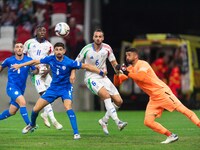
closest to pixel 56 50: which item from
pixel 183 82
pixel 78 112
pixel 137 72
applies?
pixel 137 72

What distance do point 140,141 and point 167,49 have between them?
15.6 m

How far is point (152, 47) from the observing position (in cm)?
3203

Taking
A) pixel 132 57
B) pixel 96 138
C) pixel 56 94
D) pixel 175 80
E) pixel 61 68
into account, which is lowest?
pixel 175 80

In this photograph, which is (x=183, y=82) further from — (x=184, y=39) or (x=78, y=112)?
(x=78, y=112)

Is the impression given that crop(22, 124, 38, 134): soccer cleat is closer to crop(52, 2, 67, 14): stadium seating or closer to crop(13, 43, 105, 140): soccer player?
crop(13, 43, 105, 140): soccer player

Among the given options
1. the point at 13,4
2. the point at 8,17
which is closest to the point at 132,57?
the point at 8,17

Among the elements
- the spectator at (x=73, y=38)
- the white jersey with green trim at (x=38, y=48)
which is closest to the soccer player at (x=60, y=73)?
the white jersey with green trim at (x=38, y=48)

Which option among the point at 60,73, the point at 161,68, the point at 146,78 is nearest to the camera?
the point at 146,78

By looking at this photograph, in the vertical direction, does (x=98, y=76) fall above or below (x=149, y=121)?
above

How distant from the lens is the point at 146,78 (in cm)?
1625

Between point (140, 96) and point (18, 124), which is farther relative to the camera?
point (140, 96)

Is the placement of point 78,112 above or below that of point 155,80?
below

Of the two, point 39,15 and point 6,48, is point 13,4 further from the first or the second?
point 6,48

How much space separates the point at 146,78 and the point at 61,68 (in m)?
1.98
